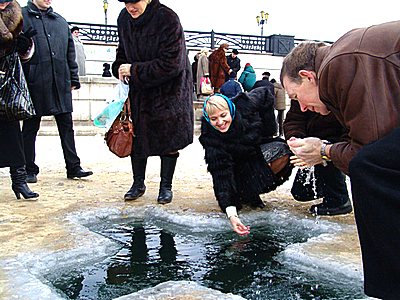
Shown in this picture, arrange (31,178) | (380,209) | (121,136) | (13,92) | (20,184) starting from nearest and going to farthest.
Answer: (380,209) < (13,92) < (121,136) < (20,184) < (31,178)

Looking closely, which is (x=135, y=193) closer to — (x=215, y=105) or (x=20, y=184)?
(x=20, y=184)

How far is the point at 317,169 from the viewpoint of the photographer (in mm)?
4031

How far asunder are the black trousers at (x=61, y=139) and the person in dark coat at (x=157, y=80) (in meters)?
1.22

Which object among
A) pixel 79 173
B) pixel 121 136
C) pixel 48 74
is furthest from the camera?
pixel 79 173

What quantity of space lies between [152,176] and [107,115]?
1620mm

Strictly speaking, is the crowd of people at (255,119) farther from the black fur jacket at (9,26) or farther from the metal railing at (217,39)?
the metal railing at (217,39)

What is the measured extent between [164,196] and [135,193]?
1.03ft

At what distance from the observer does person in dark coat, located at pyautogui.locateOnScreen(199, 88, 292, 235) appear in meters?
3.74

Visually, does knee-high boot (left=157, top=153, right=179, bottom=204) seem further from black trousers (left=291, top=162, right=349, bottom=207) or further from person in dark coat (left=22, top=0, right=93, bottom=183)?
person in dark coat (left=22, top=0, right=93, bottom=183)

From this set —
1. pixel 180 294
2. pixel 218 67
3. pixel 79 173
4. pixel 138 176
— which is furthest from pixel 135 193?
pixel 218 67

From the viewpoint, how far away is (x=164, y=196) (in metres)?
4.39

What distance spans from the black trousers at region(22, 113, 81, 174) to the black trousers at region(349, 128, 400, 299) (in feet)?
13.0

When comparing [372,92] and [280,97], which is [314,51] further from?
[280,97]

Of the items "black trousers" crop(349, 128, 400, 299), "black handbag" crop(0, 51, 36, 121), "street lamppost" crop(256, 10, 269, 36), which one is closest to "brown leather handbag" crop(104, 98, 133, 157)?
"black handbag" crop(0, 51, 36, 121)
